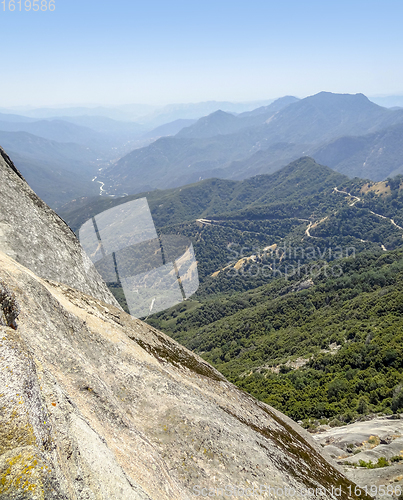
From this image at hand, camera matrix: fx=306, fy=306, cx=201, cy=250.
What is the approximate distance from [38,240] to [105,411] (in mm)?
8630

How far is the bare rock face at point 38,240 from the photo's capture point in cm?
1219

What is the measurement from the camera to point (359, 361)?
3947cm

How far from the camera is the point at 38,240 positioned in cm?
1317

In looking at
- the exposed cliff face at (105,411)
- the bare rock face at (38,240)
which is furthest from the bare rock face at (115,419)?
the bare rock face at (38,240)

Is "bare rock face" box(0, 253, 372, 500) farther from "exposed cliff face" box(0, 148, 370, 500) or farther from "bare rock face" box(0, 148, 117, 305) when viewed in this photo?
"bare rock face" box(0, 148, 117, 305)

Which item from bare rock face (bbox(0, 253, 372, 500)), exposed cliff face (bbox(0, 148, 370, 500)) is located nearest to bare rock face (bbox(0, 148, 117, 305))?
exposed cliff face (bbox(0, 148, 370, 500))

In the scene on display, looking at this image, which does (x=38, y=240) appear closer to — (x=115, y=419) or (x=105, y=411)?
(x=105, y=411)

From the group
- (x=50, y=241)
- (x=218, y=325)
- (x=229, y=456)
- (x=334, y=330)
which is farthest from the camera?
(x=218, y=325)

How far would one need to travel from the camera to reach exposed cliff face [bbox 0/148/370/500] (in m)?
4.52

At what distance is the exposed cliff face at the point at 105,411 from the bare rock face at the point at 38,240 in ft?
0.23

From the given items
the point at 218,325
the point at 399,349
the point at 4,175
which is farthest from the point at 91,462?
Result: the point at 218,325

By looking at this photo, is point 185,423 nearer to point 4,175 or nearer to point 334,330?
point 4,175

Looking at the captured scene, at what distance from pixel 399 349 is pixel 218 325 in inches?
2284

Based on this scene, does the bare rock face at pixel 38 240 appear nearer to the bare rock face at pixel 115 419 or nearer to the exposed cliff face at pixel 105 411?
the exposed cliff face at pixel 105 411
